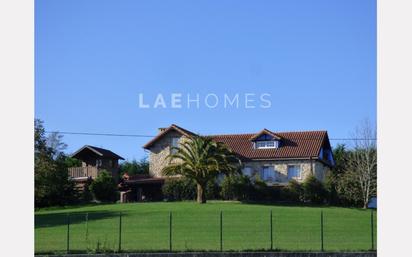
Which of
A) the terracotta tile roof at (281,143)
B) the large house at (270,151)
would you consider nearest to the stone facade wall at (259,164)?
the large house at (270,151)

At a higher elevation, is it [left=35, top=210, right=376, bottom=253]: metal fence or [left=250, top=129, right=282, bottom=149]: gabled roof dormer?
[left=250, top=129, right=282, bottom=149]: gabled roof dormer

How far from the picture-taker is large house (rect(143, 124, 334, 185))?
31.4 metres

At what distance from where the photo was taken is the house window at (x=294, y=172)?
30775mm

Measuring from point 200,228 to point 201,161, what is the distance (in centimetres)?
841

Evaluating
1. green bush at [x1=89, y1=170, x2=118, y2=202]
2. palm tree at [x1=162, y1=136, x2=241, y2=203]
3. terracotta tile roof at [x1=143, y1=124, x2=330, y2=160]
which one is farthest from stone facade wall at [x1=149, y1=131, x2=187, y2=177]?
green bush at [x1=89, y1=170, x2=118, y2=202]

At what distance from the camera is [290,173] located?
31.1 metres

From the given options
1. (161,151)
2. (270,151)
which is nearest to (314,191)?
(270,151)

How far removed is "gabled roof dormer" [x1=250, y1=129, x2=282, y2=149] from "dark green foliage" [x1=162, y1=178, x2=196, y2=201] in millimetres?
4568

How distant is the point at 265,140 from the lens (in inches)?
1299

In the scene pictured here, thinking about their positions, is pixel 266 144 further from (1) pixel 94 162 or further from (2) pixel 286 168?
(1) pixel 94 162

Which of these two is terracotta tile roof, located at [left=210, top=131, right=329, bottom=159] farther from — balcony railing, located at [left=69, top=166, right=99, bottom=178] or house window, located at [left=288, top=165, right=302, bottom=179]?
balcony railing, located at [left=69, top=166, right=99, bottom=178]

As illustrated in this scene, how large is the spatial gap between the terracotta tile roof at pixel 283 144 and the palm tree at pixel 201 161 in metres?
1.07

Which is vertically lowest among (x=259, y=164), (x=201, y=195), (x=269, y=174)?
(x=201, y=195)
